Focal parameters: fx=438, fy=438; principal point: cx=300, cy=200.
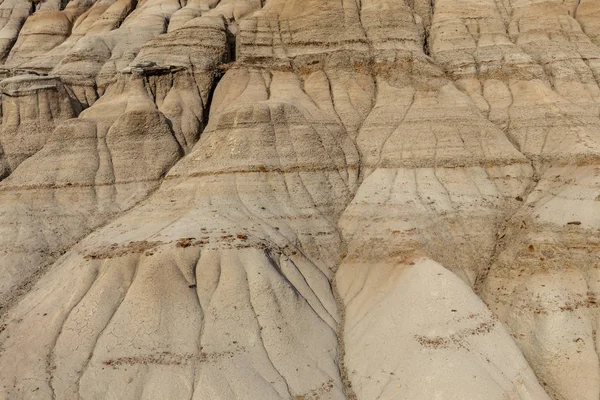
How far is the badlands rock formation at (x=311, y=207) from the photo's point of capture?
14.7 m

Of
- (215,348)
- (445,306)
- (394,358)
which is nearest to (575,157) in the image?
(445,306)

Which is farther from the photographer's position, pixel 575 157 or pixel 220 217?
pixel 575 157

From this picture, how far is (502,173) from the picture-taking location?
22906mm

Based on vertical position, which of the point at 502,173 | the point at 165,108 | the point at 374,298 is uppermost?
the point at 165,108

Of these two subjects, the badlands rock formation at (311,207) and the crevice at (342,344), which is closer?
the badlands rock formation at (311,207)

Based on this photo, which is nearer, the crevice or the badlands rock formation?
the badlands rock formation

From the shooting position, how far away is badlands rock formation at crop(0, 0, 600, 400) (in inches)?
579

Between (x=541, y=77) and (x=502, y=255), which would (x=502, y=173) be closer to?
(x=502, y=255)

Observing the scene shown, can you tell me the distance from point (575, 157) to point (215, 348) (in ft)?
63.9

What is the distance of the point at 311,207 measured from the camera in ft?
71.7

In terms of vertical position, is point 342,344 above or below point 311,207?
below

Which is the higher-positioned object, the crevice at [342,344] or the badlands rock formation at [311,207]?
the badlands rock formation at [311,207]

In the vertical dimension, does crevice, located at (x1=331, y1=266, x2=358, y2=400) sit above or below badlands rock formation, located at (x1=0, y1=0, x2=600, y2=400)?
below

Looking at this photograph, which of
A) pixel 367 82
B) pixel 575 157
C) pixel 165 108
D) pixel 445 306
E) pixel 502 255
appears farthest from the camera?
pixel 367 82
